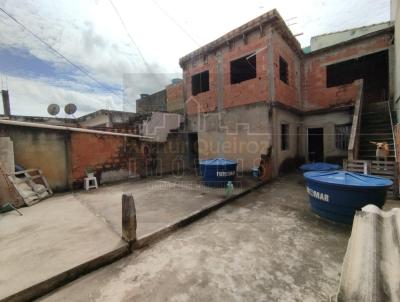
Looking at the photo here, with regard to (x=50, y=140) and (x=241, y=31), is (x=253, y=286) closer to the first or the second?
(x=50, y=140)

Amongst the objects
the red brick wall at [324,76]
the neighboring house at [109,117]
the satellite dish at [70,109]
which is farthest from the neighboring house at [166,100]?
the red brick wall at [324,76]

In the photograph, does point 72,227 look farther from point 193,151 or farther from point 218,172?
point 193,151

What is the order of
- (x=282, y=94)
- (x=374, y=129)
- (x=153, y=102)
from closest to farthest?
(x=374, y=129), (x=282, y=94), (x=153, y=102)

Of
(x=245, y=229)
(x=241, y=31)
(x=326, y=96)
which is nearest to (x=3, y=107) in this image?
(x=241, y=31)

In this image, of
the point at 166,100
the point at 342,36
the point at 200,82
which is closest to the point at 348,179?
the point at 200,82

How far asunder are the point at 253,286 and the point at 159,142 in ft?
26.3

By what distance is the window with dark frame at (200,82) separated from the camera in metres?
10.3

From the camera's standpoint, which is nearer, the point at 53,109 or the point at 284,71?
the point at 284,71

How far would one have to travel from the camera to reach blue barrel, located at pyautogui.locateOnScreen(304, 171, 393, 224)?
3.44 metres

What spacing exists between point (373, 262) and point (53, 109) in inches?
506

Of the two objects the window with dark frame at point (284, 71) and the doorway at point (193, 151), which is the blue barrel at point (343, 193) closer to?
the window with dark frame at point (284, 71)

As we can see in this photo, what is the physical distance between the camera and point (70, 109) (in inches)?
420

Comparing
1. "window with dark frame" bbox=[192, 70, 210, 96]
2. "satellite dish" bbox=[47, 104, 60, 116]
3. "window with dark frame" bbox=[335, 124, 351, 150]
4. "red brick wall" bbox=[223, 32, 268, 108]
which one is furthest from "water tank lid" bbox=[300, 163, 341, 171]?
"satellite dish" bbox=[47, 104, 60, 116]

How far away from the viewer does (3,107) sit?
11312 millimetres
